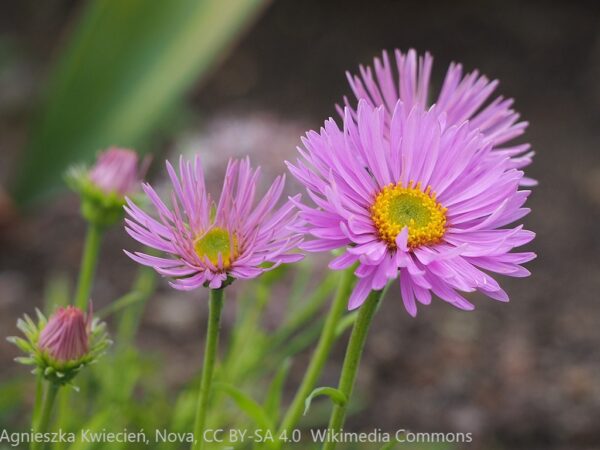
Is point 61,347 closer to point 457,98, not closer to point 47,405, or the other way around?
point 47,405

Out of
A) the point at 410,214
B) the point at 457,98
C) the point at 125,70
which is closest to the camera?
the point at 410,214

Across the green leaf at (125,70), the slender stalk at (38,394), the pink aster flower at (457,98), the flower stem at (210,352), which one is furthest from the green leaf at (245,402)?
the green leaf at (125,70)

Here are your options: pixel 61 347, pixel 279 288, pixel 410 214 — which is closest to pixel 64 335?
pixel 61 347

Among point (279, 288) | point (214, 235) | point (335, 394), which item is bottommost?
point (335, 394)

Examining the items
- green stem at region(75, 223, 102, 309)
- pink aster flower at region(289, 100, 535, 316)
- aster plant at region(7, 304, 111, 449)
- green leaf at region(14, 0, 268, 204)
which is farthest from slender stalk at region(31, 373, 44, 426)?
green leaf at region(14, 0, 268, 204)

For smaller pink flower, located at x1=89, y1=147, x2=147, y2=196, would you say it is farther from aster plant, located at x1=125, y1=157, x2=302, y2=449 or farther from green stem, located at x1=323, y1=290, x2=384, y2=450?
green stem, located at x1=323, y1=290, x2=384, y2=450

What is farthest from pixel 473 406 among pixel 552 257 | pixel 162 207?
pixel 162 207

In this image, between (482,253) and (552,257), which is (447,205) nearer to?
(482,253)

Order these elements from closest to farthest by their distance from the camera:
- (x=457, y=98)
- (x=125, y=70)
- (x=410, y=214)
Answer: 1. (x=410, y=214)
2. (x=457, y=98)
3. (x=125, y=70)
